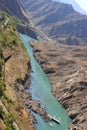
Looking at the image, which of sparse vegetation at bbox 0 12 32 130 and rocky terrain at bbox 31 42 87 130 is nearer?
sparse vegetation at bbox 0 12 32 130

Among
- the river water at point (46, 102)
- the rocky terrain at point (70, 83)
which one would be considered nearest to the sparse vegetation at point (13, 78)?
the river water at point (46, 102)

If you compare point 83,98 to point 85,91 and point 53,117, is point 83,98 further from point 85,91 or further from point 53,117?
point 53,117

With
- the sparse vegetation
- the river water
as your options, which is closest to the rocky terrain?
the river water

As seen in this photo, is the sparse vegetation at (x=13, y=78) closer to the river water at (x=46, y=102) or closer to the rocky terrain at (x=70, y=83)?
the river water at (x=46, y=102)

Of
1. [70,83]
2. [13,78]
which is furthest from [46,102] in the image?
[70,83]

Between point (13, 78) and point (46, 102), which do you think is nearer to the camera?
point (13, 78)

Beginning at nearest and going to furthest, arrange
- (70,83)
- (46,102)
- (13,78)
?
(13,78), (46,102), (70,83)

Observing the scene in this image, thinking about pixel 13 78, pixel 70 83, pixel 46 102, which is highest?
pixel 70 83

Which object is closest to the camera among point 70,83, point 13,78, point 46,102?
point 13,78

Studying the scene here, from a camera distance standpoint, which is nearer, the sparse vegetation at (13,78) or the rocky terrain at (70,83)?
the sparse vegetation at (13,78)

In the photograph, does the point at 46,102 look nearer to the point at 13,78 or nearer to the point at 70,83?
the point at 13,78

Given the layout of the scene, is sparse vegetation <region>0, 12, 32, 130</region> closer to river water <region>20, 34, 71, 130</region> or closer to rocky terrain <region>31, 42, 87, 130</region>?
river water <region>20, 34, 71, 130</region>
